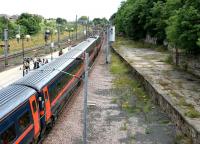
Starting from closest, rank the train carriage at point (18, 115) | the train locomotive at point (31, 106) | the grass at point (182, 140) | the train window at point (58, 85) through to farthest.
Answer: the train carriage at point (18, 115), the train locomotive at point (31, 106), the grass at point (182, 140), the train window at point (58, 85)

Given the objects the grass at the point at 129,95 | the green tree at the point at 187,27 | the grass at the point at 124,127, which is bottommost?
the grass at the point at 129,95

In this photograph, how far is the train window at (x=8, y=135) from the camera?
472 inches

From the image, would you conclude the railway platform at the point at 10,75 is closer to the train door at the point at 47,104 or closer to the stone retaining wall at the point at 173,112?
the stone retaining wall at the point at 173,112

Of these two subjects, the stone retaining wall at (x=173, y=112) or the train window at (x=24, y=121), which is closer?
the train window at (x=24, y=121)

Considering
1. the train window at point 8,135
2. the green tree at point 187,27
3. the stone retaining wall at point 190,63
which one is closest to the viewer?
the train window at point 8,135

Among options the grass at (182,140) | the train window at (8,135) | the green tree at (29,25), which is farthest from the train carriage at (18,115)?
the green tree at (29,25)

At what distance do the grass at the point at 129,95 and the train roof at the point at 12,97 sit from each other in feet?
29.3

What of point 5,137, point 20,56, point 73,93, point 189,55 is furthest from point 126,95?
point 20,56

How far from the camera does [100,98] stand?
2698 cm

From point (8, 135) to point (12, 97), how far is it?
2042 mm

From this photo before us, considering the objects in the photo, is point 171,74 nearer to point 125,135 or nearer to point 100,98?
point 100,98

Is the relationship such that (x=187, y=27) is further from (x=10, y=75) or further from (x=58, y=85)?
(x=10, y=75)

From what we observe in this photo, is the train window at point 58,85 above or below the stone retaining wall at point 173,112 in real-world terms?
above

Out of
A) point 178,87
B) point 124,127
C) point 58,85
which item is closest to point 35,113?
point 58,85
